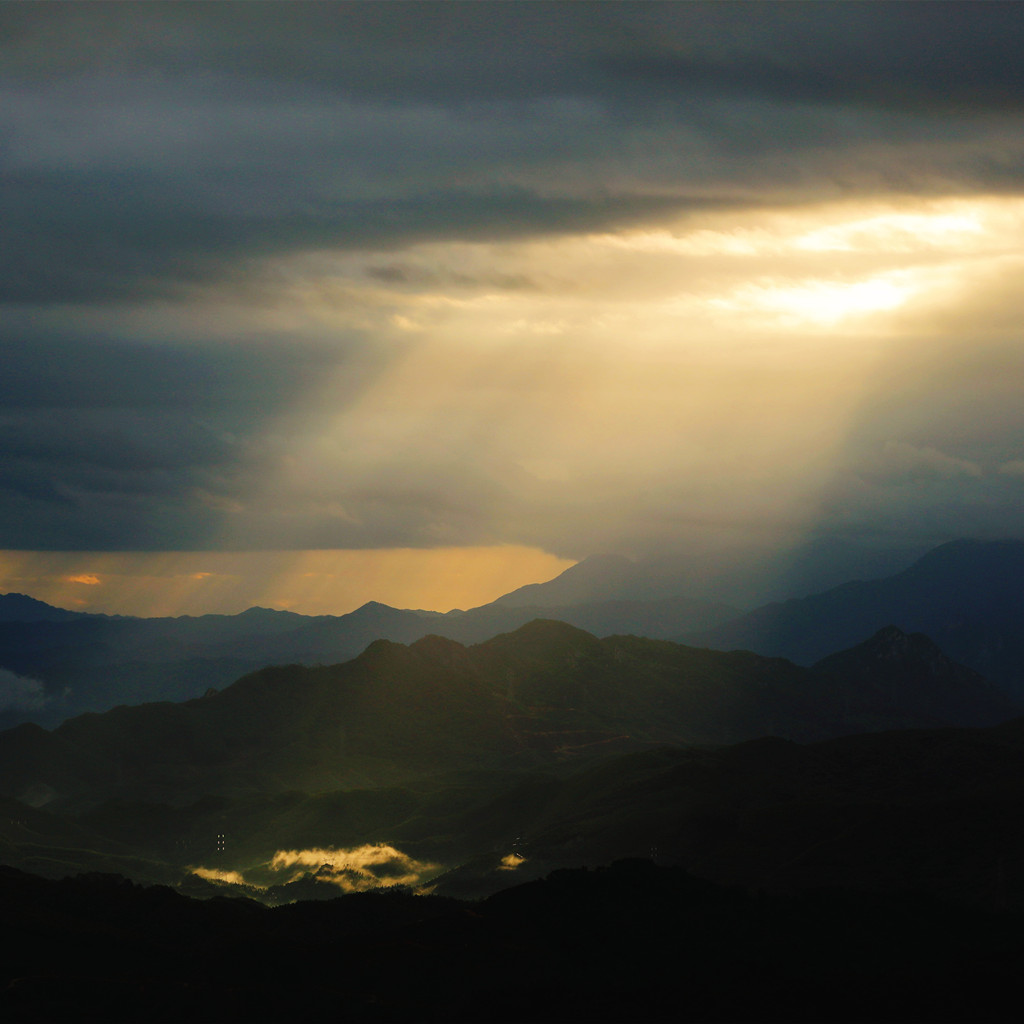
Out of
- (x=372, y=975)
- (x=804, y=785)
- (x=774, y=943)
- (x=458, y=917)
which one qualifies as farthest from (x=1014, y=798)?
(x=372, y=975)

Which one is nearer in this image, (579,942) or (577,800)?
(579,942)

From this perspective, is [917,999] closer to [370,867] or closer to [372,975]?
[372,975]

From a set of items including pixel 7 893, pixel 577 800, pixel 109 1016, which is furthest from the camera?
pixel 577 800

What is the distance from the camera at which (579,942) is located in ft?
280

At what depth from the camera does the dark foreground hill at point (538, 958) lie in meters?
66.9

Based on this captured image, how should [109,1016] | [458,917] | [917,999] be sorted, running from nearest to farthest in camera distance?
[917,999]
[109,1016]
[458,917]

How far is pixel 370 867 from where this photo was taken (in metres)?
179

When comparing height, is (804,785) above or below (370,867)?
above

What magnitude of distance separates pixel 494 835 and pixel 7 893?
93.4m

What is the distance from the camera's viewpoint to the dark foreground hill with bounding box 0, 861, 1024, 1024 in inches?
2633

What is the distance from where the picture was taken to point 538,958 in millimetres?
80750

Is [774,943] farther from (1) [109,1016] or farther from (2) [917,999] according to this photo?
(1) [109,1016]

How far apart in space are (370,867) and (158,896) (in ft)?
228

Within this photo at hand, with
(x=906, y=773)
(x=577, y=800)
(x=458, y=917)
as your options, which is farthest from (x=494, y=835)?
(x=458, y=917)
